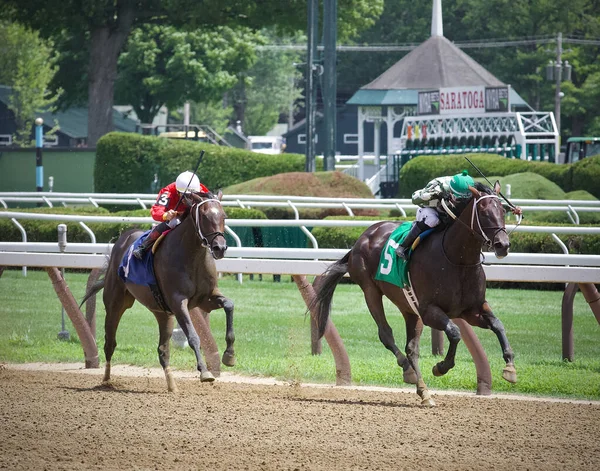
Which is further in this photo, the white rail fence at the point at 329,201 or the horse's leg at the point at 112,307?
the white rail fence at the point at 329,201

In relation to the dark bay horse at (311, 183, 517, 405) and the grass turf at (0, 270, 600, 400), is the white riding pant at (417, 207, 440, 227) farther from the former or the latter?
the grass turf at (0, 270, 600, 400)

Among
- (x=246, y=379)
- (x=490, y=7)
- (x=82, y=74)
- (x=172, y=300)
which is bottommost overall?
(x=246, y=379)

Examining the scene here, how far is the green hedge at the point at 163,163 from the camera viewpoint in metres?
23.8

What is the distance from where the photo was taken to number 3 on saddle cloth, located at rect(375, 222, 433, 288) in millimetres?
6891

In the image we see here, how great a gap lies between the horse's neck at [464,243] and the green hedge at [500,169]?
12.0 meters

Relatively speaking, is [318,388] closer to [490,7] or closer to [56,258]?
[56,258]

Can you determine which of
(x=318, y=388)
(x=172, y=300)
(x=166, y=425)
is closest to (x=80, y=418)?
(x=166, y=425)

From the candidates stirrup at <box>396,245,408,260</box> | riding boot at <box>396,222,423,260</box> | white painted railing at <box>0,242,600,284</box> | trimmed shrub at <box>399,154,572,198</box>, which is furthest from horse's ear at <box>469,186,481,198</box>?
trimmed shrub at <box>399,154,572,198</box>

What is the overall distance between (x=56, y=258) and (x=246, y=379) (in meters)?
1.85

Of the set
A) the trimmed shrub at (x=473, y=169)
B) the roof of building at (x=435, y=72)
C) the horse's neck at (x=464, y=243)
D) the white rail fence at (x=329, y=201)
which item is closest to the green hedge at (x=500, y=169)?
the trimmed shrub at (x=473, y=169)

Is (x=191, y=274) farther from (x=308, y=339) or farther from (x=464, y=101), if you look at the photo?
(x=464, y=101)

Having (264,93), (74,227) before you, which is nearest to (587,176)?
(74,227)

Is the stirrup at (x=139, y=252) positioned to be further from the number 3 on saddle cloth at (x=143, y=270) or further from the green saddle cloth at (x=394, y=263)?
the green saddle cloth at (x=394, y=263)

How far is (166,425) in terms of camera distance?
19.2 ft
